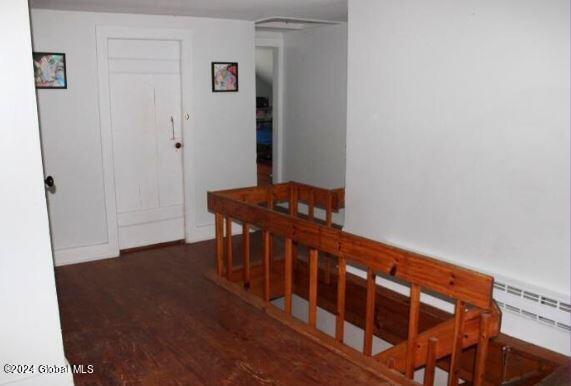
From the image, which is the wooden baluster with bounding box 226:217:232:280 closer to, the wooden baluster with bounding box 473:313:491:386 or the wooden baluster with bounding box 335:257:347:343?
the wooden baluster with bounding box 335:257:347:343

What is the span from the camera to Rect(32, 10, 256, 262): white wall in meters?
4.45

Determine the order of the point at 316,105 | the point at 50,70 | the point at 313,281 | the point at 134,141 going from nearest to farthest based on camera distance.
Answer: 1. the point at 313,281
2. the point at 50,70
3. the point at 134,141
4. the point at 316,105

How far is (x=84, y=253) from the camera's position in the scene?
188 inches

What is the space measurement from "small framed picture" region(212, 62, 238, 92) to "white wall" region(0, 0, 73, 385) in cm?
292

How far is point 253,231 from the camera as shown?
18.9ft

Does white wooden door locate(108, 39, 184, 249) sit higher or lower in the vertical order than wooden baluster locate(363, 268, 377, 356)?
higher

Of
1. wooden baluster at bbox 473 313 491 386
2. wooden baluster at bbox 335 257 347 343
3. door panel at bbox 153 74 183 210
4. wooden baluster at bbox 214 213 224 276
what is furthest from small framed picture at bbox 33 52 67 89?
wooden baluster at bbox 473 313 491 386

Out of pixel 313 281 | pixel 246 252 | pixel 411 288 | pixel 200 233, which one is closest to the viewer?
pixel 411 288

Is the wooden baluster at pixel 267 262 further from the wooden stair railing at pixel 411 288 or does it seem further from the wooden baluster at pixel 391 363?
the wooden baluster at pixel 391 363

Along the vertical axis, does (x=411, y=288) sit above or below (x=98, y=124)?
below

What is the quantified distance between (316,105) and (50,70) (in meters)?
2.87

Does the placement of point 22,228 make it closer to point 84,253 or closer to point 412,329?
point 412,329

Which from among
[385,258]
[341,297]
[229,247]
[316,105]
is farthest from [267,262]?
[316,105]

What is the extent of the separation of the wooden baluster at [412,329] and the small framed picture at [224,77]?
Result: 326 cm
